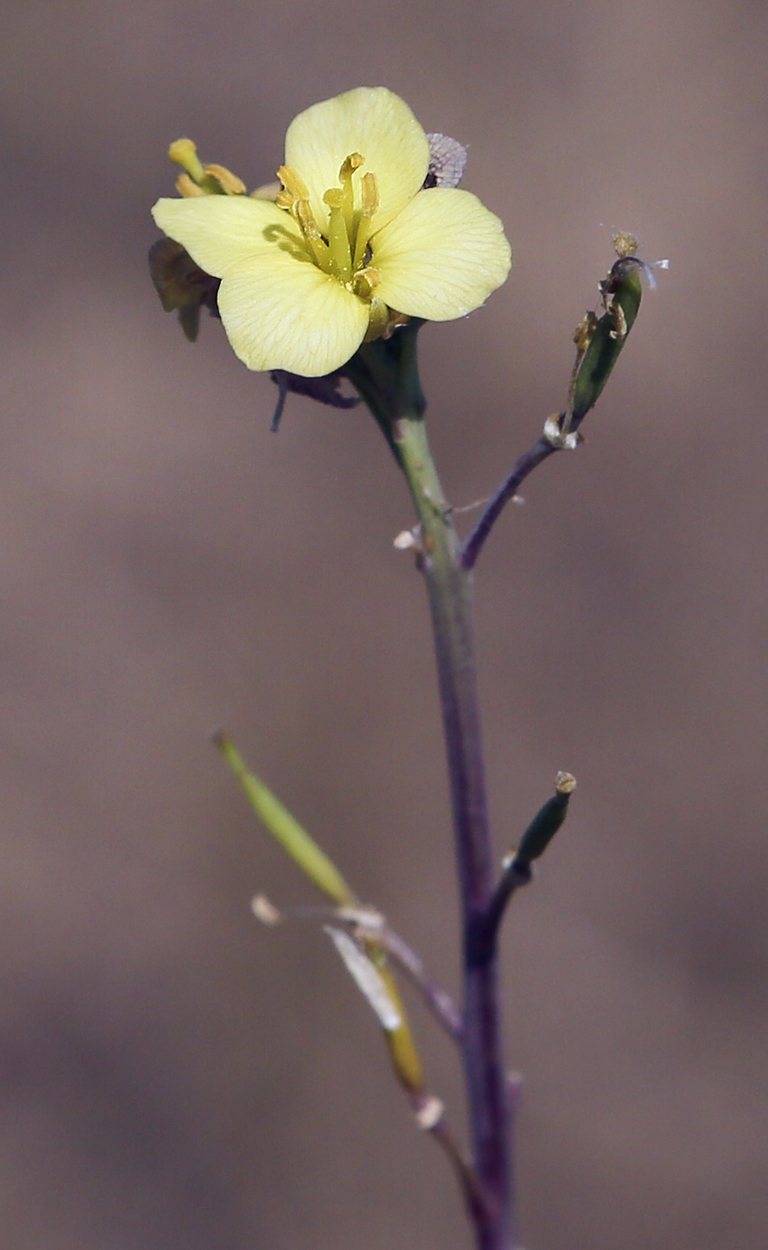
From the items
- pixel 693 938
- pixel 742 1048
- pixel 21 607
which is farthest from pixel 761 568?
pixel 21 607

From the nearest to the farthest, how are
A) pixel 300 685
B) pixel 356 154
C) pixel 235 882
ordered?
pixel 356 154
pixel 235 882
pixel 300 685

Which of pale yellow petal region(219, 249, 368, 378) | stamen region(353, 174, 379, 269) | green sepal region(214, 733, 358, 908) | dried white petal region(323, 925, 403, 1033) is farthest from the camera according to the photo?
green sepal region(214, 733, 358, 908)

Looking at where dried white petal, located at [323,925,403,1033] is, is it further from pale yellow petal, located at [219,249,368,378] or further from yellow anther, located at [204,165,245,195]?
yellow anther, located at [204,165,245,195]

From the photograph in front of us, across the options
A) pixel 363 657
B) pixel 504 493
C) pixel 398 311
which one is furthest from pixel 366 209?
pixel 363 657

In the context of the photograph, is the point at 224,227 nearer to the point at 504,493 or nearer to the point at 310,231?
the point at 310,231

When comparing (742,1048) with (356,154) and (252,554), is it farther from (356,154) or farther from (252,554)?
(356,154)

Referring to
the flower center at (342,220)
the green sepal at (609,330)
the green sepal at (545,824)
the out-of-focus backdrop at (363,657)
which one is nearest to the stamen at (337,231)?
the flower center at (342,220)

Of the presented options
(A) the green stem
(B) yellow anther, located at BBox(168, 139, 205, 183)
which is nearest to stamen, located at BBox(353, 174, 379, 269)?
(A) the green stem
